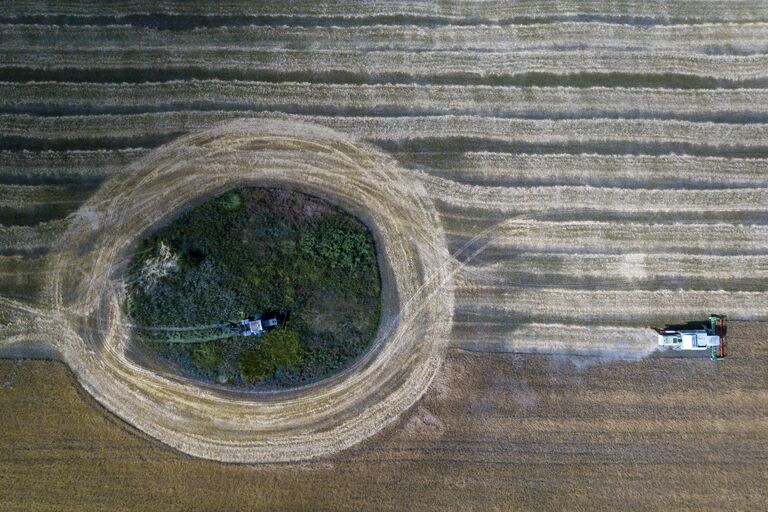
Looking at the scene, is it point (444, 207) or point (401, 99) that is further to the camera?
point (401, 99)

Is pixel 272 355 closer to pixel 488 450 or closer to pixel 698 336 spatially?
pixel 488 450

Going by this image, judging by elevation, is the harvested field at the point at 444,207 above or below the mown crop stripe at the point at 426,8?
below

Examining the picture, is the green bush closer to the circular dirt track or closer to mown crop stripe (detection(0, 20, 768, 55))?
the circular dirt track

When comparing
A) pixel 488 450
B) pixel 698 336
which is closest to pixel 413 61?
pixel 698 336

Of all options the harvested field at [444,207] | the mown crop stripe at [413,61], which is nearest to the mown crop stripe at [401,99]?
the harvested field at [444,207]

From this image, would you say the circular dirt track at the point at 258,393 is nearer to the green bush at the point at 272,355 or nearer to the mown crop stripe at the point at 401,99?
the green bush at the point at 272,355

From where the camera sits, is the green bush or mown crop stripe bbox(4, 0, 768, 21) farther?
mown crop stripe bbox(4, 0, 768, 21)

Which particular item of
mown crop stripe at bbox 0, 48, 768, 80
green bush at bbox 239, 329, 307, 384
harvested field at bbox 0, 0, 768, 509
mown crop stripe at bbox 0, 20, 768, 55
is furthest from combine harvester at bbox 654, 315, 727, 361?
green bush at bbox 239, 329, 307, 384
